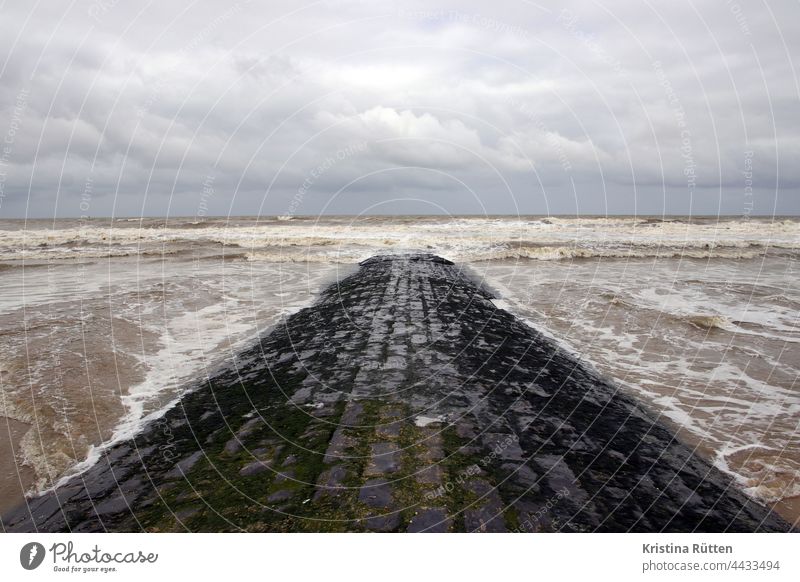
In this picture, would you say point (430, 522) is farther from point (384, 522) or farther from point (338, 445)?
point (338, 445)

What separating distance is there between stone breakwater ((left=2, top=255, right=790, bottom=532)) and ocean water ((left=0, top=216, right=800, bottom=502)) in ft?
2.61

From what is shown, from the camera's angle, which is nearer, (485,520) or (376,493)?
(485,520)

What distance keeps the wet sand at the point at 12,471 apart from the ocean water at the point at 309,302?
0.47 ft

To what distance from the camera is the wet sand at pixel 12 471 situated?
19.2 ft

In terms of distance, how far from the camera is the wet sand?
5.86m

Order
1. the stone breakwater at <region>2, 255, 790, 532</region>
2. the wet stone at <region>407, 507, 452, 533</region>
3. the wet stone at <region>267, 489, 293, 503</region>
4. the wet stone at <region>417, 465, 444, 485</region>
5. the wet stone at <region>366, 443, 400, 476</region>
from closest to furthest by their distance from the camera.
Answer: the wet stone at <region>407, 507, 452, 533</region>, the stone breakwater at <region>2, 255, 790, 532</region>, the wet stone at <region>267, 489, 293, 503</region>, the wet stone at <region>417, 465, 444, 485</region>, the wet stone at <region>366, 443, 400, 476</region>

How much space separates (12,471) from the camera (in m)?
6.50

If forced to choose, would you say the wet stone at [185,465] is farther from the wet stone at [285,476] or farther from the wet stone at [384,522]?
the wet stone at [384,522]

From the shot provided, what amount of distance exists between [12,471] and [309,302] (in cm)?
1307

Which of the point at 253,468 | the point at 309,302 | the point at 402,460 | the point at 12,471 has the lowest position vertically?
the point at 12,471

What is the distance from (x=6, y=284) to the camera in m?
23.4

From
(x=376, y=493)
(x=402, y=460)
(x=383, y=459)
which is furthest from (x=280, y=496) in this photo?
(x=402, y=460)

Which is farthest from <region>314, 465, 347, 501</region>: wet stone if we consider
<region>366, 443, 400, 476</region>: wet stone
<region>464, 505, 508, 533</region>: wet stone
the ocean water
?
the ocean water

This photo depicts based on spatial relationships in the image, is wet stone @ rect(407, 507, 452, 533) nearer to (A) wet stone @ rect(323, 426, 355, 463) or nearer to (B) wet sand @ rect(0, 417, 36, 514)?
(A) wet stone @ rect(323, 426, 355, 463)
